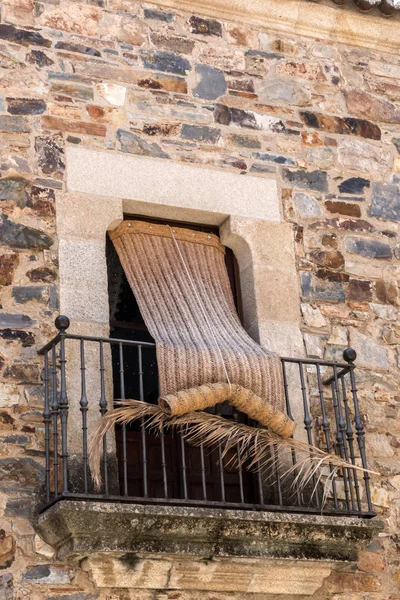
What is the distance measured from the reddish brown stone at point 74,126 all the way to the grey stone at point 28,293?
94 centimetres

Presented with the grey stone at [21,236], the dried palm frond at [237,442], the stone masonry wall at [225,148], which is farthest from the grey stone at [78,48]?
the dried palm frond at [237,442]

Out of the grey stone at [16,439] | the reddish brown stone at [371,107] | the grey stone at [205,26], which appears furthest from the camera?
the reddish brown stone at [371,107]

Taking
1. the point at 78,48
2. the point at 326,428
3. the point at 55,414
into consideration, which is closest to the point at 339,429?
the point at 326,428

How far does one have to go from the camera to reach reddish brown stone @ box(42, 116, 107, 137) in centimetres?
630

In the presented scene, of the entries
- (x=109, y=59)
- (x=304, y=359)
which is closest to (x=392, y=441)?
(x=304, y=359)

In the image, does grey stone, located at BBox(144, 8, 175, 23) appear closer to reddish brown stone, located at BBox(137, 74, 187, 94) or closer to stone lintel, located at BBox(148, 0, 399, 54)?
stone lintel, located at BBox(148, 0, 399, 54)

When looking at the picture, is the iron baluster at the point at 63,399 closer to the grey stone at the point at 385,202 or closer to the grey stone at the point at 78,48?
the grey stone at the point at 78,48

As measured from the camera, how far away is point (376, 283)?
6.72 metres

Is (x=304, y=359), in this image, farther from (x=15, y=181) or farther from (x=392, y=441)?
(x=15, y=181)

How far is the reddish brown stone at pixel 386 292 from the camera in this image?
22.0 feet

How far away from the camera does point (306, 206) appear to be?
675 centimetres

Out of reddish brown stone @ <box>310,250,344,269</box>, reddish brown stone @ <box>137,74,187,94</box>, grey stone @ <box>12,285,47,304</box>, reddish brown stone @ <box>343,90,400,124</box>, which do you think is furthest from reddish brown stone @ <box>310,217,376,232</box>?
grey stone @ <box>12,285,47,304</box>

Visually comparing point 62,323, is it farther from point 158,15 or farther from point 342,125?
point 342,125

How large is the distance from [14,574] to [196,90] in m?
2.93
